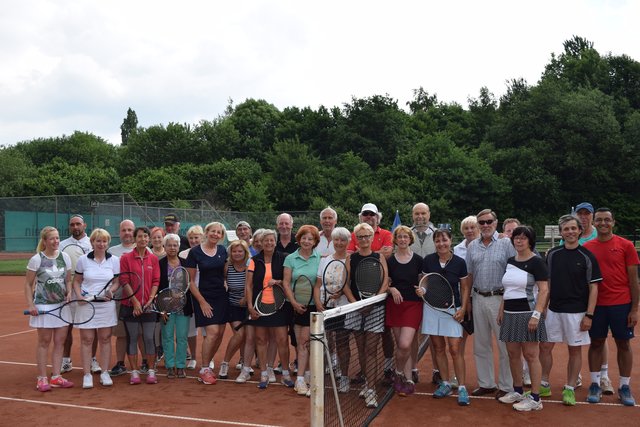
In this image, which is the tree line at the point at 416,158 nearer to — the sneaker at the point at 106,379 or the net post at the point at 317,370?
the sneaker at the point at 106,379

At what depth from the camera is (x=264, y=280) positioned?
7.01 m

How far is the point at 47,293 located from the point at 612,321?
20.6 feet

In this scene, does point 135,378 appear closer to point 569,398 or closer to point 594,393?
point 569,398

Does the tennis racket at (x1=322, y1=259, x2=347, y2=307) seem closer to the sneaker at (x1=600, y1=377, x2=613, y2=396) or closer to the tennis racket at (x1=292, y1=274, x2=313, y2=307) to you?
the tennis racket at (x1=292, y1=274, x2=313, y2=307)

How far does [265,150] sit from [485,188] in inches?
960

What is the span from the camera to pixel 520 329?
19.7 ft

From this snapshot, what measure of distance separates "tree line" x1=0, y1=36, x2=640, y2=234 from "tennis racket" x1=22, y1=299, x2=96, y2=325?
28.0 metres

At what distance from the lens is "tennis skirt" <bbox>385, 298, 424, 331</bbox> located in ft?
21.2

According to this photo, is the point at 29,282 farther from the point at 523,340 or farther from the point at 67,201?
the point at 67,201

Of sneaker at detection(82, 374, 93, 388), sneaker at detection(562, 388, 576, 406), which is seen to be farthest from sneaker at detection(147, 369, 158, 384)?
sneaker at detection(562, 388, 576, 406)

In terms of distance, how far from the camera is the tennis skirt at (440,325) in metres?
A: 6.36

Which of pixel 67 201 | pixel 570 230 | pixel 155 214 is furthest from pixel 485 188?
pixel 570 230

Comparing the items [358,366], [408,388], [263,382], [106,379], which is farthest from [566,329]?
[106,379]

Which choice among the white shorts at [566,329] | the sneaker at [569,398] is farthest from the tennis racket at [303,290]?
the sneaker at [569,398]
